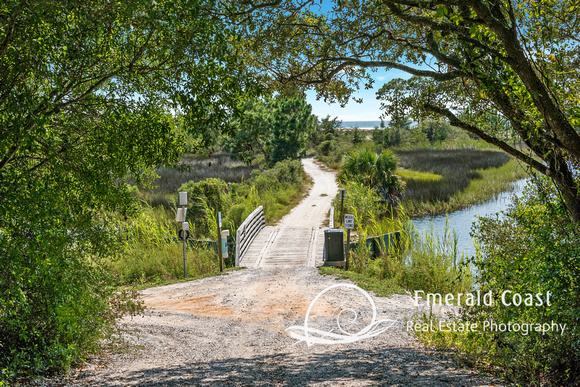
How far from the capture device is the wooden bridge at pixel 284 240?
1359cm

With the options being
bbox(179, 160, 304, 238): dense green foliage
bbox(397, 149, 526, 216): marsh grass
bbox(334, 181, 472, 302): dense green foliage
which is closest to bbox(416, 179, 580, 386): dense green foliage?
bbox(334, 181, 472, 302): dense green foliage

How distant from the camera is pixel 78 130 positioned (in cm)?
504

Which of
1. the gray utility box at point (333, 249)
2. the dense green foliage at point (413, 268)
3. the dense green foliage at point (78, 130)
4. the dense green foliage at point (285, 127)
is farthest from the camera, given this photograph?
the dense green foliage at point (285, 127)

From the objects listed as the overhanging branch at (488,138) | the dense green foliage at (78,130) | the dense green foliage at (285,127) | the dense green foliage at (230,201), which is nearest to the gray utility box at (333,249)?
the dense green foliage at (230,201)

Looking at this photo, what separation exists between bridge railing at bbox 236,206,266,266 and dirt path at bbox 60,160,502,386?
85.6 inches

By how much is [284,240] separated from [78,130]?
11173 mm

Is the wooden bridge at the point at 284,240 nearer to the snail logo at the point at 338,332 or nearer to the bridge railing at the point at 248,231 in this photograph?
the bridge railing at the point at 248,231

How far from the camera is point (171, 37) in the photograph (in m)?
4.25

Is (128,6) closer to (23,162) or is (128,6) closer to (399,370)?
(23,162)

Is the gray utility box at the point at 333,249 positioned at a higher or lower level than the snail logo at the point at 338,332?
higher

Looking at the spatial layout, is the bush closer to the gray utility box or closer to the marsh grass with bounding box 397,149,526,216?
the gray utility box

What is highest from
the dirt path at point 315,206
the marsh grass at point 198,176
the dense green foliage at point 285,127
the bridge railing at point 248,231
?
the dense green foliage at point 285,127

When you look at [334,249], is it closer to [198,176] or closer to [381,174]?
[381,174]

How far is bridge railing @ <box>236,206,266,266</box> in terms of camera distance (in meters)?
13.7
